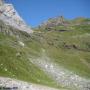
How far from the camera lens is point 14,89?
73562 mm

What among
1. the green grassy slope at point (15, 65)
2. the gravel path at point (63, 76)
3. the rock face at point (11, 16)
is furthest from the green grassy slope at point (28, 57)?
the rock face at point (11, 16)

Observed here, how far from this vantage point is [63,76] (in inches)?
4454

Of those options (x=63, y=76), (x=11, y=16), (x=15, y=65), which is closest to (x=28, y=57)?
(x=63, y=76)

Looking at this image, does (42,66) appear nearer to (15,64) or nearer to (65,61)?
(15,64)

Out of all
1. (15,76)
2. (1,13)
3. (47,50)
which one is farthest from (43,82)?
(1,13)

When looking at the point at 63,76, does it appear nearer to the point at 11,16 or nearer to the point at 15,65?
the point at 15,65

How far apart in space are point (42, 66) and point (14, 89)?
1723 inches

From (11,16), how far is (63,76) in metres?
68.6

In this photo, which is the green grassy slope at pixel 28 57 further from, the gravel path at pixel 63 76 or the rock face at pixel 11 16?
the rock face at pixel 11 16

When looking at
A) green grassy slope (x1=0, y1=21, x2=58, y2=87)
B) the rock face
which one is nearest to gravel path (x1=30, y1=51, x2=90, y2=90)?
green grassy slope (x1=0, y1=21, x2=58, y2=87)

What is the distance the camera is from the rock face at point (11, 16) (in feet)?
527

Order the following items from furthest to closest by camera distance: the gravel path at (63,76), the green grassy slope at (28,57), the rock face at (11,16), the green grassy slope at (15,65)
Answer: the rock face at (11,16) < the gravel path at (63,76) < the green grassy slope at (28,57) < the green grassy slope at (15,65)

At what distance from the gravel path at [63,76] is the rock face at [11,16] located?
43953 mm

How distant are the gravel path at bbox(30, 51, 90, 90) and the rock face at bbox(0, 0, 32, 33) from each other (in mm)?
43953
